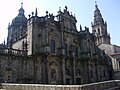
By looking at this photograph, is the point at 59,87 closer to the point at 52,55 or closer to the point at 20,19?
the point at 52,55

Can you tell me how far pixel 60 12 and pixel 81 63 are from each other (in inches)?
396

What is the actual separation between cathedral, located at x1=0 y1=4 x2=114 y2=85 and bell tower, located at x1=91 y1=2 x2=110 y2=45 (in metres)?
10.6

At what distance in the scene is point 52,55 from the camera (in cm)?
2436

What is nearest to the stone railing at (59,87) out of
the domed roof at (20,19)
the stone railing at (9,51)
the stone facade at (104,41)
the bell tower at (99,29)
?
the stone railing at (9,51)

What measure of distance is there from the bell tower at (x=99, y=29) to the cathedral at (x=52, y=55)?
34.9ft

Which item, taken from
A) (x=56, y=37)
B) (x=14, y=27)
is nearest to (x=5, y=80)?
(x=56, y=37)

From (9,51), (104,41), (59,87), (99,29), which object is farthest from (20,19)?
(59,87)

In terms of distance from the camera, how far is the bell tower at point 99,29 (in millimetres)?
47781

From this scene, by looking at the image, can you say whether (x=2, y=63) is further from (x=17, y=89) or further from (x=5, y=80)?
(x=17, y=89)

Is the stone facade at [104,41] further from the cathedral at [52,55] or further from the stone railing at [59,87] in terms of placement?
the stone railing at [59,87]

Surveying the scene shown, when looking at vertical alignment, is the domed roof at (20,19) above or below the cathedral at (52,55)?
above

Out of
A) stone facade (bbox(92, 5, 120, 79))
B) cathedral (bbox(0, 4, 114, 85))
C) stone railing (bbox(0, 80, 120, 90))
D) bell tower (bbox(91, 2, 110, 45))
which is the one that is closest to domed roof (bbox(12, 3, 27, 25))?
cathedral (bbox(0, 4, 114, 85))

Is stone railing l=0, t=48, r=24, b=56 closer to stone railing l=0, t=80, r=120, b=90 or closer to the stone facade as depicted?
stone railing l=0, t=80, r=120, b=90

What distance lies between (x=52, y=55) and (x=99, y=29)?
28.4m
